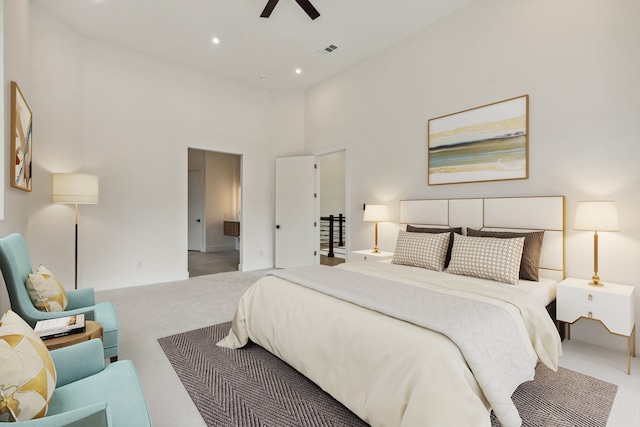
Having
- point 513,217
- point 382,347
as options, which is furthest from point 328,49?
point 382,347

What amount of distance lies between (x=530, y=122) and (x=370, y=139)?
2.11 m

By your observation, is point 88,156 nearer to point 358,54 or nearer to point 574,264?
point 358,54

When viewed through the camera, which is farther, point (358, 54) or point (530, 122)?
point (358, 54)

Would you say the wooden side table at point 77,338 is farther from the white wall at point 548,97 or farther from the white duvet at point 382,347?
the white wall at point 548,97

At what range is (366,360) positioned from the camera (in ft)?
5.29

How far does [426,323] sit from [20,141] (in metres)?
3.46

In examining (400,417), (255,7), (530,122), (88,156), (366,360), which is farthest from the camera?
(88,156)

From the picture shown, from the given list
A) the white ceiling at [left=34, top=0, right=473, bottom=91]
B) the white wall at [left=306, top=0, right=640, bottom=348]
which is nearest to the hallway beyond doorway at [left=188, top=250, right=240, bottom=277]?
the white wall at [left=306, top=0, right=640, bottom=348]

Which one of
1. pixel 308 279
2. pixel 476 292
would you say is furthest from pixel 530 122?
pixel 308 279

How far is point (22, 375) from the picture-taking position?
40.6 inches

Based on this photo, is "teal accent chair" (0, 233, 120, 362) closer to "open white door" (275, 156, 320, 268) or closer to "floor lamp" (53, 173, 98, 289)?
"floor lamp" (53, 173, 98, 289)

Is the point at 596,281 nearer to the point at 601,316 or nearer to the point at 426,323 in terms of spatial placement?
the point at 601,316

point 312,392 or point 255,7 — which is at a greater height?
point 255,7

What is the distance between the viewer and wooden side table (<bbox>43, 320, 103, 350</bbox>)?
1666mm
